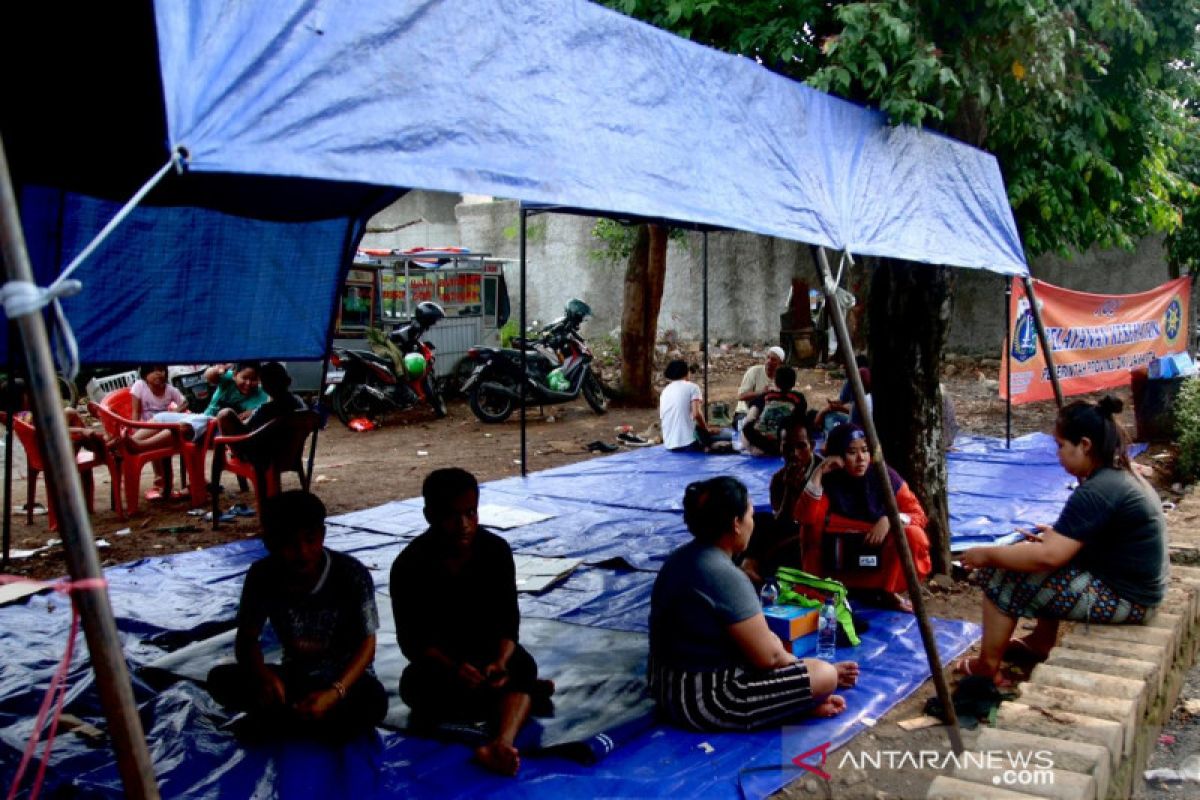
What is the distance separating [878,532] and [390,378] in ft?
29.1

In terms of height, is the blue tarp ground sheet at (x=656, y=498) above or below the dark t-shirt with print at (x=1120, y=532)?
below

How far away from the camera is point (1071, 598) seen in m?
3.89

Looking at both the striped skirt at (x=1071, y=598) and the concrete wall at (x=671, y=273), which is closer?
the striped skirt at (x=1071, y=598)

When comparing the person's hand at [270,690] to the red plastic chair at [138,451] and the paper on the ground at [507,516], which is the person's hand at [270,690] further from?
the red plastic chair at [138,451]

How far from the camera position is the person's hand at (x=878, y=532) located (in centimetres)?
484

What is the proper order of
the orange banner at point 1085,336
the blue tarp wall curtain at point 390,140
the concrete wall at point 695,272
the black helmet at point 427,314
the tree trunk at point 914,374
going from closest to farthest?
the blue tarp wall curtain at point 390,140 → the tree trunk at point 914,374 → the orange banner at point 1085,336 → the black helmet at point 427,314 → the concrete wall at point 695,272

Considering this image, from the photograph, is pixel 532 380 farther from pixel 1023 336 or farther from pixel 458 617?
pixel 458 617

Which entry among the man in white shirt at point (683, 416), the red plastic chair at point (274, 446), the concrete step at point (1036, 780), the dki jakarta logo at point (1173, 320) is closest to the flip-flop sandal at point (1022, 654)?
the concrete step at point (1036, 780)

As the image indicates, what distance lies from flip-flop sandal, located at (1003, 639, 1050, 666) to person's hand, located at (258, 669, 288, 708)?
3006 mm

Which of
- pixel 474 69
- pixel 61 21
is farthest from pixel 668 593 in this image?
pixel 61 21

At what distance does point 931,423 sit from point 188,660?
406cm

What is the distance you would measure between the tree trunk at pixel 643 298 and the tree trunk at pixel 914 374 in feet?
22.5

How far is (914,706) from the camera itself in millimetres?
3984

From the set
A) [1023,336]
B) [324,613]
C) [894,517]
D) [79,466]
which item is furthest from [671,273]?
[324,613]
